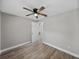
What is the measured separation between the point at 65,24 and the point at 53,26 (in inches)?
36.7

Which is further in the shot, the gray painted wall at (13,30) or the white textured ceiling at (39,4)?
the gray painted wall at (13,30)

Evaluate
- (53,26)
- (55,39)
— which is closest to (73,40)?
(55,39)

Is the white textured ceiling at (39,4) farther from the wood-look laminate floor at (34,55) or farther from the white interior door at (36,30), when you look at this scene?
the white interior door at (36,30)

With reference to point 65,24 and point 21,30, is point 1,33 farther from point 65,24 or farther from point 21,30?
point 65,24

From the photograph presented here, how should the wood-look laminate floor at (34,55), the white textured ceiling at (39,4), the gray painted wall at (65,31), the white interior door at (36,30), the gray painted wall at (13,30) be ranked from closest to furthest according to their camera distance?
the white textured ceiling at (39,4)
the wood-look laminate floor at (34,55)
the gray painted wall at (65,31)
the gray painted wall at (13,30)
the white interior door at (36,30)

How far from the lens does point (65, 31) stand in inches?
125

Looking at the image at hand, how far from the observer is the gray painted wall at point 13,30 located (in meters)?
3.20

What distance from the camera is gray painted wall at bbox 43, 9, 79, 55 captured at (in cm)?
272

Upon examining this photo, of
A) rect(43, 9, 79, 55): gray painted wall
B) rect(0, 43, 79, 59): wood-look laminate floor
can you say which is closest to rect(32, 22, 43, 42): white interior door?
rect(43, 9, 79, 55): gray painted wall

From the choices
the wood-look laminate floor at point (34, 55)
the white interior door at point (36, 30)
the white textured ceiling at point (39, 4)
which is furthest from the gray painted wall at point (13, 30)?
the white textured ceiling at point (39, 4)

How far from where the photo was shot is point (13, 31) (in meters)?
3.71

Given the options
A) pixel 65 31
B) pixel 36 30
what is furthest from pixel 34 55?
pixel 36 30

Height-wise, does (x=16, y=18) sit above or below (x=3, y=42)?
above

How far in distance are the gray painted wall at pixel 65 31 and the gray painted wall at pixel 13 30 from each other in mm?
1949
